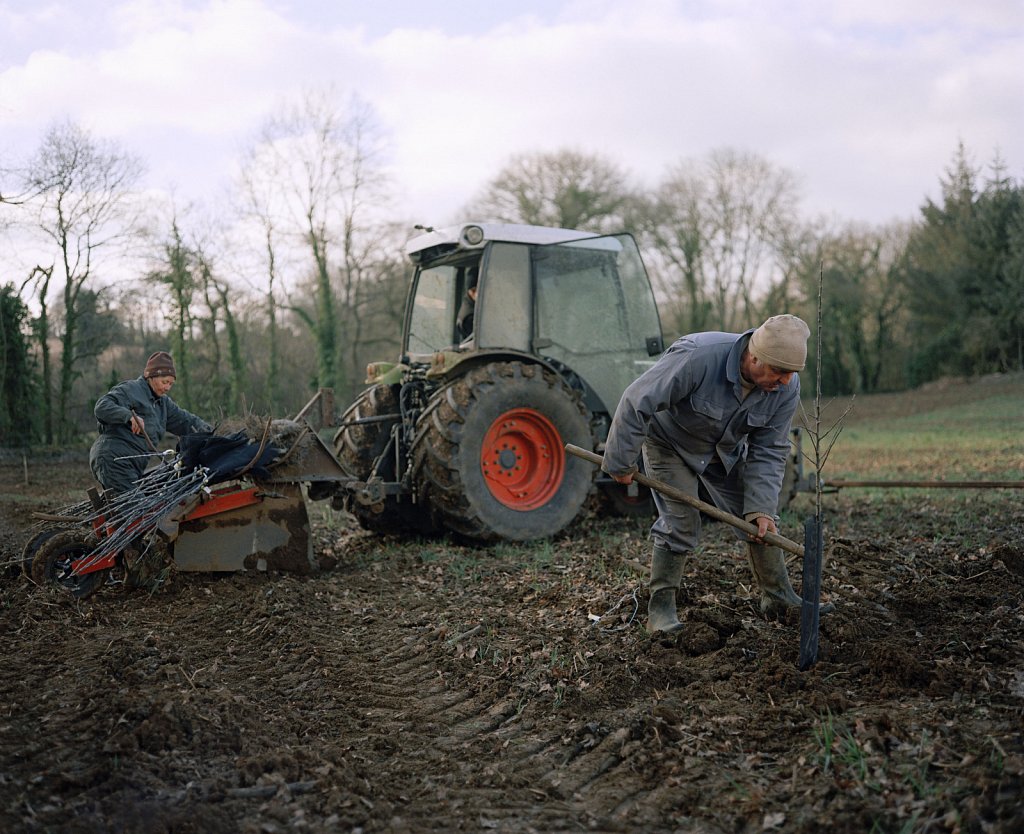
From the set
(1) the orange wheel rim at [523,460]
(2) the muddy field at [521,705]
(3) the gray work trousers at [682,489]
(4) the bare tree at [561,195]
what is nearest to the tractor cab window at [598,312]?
(1) the orange wheel rim at [523,460]

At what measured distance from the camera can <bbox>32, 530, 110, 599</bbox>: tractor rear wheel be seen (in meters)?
5.58

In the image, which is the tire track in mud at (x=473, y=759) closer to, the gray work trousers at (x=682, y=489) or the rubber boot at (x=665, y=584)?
the rubber boot at (x=665, y=584)

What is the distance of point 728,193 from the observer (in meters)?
33.0

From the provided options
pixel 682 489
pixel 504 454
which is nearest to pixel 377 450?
pixel 504 454

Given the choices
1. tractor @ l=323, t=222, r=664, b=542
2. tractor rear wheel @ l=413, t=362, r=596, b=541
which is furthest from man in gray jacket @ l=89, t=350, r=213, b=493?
tractor rear wheel @ l=413, t=362, r=596, b=541

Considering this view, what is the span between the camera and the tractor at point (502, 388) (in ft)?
23.0

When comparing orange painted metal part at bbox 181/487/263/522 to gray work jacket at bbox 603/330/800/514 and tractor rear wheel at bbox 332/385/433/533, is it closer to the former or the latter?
tractor rear wheel at bbox 332/385/433/533

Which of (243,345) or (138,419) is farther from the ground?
(243,345)

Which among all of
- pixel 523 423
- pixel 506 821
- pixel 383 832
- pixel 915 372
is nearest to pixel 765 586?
pixel 506 821

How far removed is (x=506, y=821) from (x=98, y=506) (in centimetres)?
408

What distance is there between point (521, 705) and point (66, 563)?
333 centimetres

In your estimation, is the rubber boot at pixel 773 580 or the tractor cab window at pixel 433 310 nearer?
the rubber boot at pixel 773 580

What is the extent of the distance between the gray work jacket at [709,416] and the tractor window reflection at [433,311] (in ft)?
13.5

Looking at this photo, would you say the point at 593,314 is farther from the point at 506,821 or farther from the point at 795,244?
the point at 795,244
